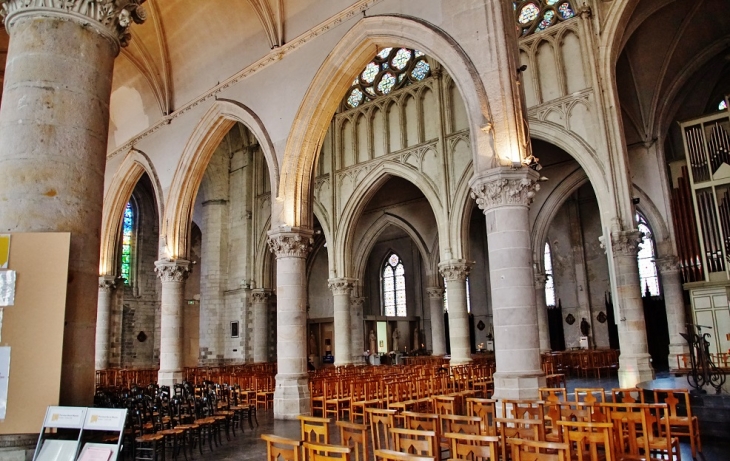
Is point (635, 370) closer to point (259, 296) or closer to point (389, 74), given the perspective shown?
point (389, 74)

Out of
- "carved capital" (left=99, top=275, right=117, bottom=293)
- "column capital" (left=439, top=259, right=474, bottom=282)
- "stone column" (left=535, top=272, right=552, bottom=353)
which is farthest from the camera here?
"stone column" (left=535, top=272, right=552, bottom=353)

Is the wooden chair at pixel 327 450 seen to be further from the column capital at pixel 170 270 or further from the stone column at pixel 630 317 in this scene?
the column capital at pixel 170 270

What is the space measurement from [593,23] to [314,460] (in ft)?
51.7

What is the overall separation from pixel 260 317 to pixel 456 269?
9477 millimetres

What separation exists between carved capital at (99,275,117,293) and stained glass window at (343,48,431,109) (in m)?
10.8

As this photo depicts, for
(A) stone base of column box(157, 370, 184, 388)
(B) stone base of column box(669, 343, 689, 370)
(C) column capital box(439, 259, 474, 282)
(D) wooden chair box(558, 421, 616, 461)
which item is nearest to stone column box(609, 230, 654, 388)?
(B) stone base of column box(669, 343, 689, 370)

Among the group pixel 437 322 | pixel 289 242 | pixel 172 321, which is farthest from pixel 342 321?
pixel 289 242

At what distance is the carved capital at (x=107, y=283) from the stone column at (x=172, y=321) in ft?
14.3

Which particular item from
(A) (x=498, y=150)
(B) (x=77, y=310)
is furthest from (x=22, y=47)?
(A) (x=498, y=150)

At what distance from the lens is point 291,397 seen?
11953 millimetres

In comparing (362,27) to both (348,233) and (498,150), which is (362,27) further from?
(348,233)

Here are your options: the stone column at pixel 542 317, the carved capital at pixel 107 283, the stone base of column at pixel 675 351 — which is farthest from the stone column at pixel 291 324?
the stone base of column at pixel 675 351

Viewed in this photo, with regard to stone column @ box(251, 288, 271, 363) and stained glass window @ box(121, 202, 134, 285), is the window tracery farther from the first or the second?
stained glass window @ box(121, 202, 134, 285)

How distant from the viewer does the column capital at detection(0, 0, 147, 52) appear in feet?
19.0
